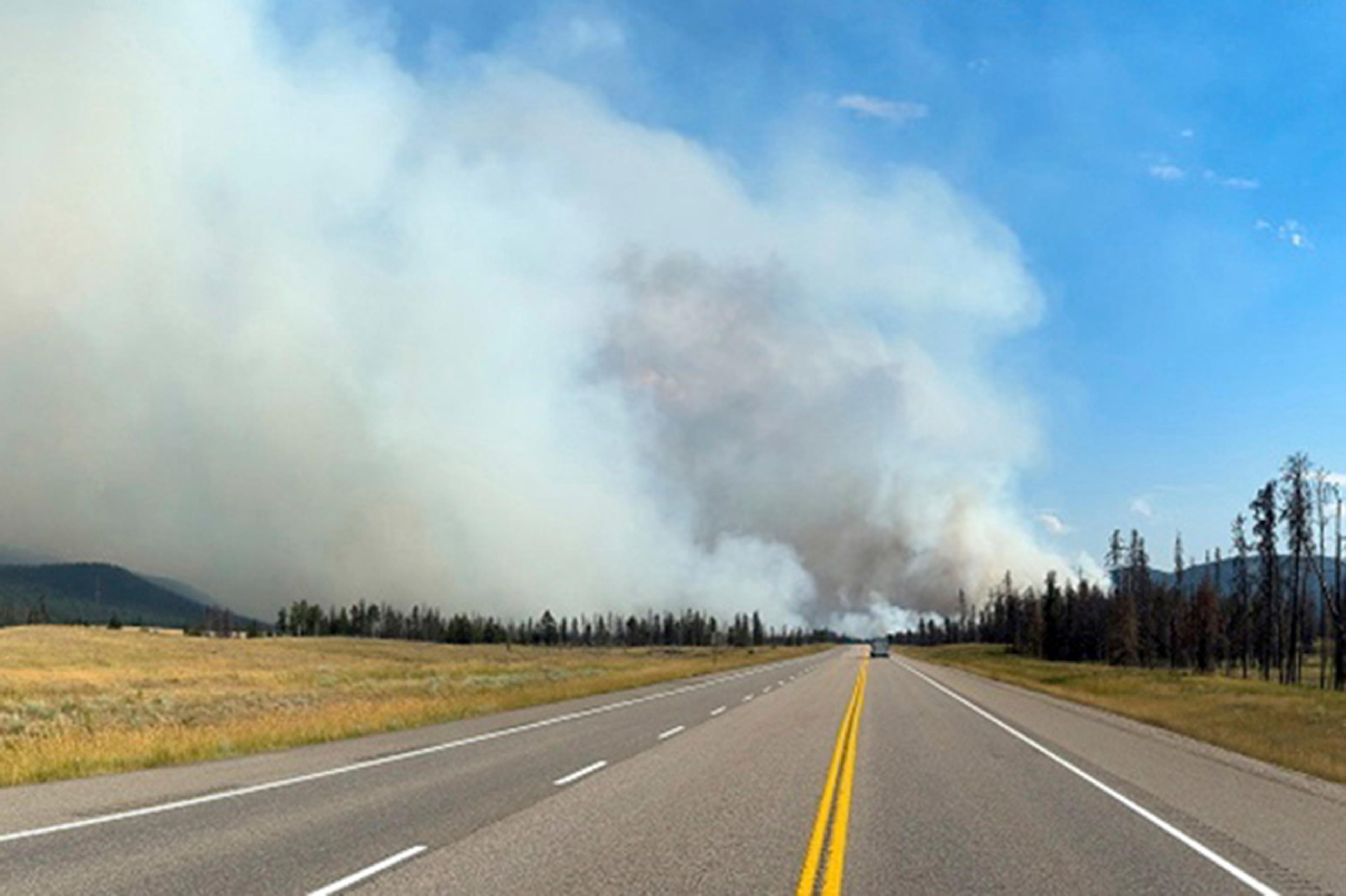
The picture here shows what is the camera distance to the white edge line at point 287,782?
10.4m

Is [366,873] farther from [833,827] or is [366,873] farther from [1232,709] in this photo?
[1232,709]

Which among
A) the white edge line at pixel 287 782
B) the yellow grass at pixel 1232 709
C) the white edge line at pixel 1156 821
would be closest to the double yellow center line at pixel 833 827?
the white edge line at pixel 1156 821

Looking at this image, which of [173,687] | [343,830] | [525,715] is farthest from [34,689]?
[343,830]

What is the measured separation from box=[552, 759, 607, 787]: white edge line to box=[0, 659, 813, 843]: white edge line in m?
3.25

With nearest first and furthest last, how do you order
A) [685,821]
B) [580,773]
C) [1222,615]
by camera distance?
[685,821] < [580,773] < [1222,615]

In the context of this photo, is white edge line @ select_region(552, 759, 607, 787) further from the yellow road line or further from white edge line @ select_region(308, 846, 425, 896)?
white edge line @ select_region(308, 846, 425, 896)

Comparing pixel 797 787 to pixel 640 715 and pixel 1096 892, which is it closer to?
pixel 1096 892

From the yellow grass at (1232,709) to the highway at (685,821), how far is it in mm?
1912

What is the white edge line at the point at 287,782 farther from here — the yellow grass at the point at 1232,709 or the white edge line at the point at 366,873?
the yellow grass at the point at 1232,709

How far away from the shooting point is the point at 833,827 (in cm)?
1104

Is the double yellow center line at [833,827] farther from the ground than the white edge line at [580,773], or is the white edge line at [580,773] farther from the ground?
the double yellow center line at [833,827]

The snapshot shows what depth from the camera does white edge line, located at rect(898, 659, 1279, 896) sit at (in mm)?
8773

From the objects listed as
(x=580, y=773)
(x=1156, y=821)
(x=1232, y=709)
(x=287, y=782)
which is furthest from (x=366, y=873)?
(x=1232, y=709)

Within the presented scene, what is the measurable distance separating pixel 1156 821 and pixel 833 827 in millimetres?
4060
